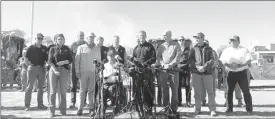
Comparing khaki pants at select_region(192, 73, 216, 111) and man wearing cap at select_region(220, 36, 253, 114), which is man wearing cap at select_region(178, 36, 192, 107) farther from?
man wearing cap at select_region(220, 36, 253, 114)

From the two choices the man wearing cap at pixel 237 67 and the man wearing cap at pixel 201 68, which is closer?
the man wearing cap at pixel 201 68

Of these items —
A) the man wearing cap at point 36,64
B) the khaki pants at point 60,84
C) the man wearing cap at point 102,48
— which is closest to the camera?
the khaki pants at point 60,84

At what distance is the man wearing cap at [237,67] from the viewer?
747cm

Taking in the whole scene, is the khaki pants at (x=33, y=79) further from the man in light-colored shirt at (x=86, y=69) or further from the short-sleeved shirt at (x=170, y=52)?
the short-sleeved shirt at (x=170, y=52)

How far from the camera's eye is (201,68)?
727cm

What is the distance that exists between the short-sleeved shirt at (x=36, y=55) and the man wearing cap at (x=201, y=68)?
13.5 ft

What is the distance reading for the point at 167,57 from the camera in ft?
23.9

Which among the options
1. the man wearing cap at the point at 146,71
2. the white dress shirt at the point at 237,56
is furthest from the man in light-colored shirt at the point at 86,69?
the white dress shirt at the point at 237,56

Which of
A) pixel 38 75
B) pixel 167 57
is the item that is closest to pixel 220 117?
pixel 167 57

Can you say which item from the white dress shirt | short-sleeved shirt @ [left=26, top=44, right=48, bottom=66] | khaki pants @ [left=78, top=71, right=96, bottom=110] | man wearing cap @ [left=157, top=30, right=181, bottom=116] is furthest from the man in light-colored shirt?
the white dress shirt

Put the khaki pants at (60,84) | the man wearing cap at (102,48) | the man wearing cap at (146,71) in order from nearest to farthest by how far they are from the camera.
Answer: the man wearing cap at (146,71)
the khaki pants at (60,84)
the man wearing cap at (102,48)

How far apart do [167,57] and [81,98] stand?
2.35 m

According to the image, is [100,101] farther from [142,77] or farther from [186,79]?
[186,79]

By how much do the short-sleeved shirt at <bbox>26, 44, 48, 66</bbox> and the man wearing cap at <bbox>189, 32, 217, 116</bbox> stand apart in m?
4.11
